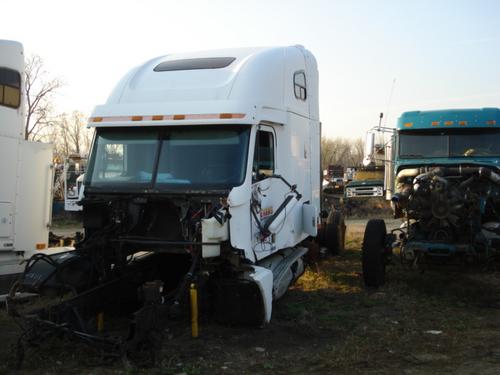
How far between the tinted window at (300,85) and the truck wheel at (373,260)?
2.49 meters

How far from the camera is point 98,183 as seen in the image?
6.95 meters

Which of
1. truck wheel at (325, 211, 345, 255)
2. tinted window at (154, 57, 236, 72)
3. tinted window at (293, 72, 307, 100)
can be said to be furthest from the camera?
truck wheel at (325, 211, 345, 255)

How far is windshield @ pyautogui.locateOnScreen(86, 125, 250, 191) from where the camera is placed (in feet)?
21.6

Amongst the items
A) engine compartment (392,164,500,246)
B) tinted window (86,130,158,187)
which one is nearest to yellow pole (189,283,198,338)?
tinted window (86,130,158,187)

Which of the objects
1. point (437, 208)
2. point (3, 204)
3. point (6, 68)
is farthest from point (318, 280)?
point (6, 68)

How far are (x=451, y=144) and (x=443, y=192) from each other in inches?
62.4

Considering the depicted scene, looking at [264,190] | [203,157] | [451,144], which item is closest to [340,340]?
[264,190]

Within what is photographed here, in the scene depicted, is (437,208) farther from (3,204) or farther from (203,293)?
(3,204)

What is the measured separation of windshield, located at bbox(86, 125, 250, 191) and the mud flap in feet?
3.49

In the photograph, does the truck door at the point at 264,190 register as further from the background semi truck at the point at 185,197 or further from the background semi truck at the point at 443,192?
Result: the background semi truck at the point at 443,192

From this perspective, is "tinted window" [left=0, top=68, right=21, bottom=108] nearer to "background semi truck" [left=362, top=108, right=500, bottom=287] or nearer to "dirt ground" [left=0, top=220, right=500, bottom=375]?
"dirt ground" [left=0, top=220, right=500, bottom=375]

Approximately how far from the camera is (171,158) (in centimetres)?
681

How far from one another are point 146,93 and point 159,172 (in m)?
1.20

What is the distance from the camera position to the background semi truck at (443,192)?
9.08 metres
